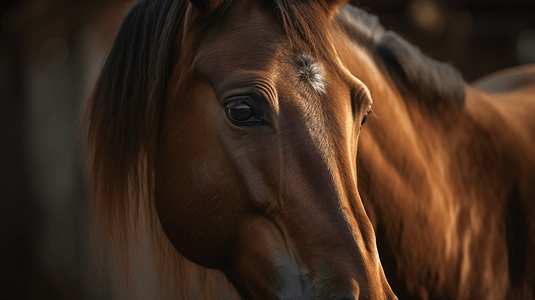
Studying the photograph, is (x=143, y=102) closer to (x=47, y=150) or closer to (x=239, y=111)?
(x=239, y=111)

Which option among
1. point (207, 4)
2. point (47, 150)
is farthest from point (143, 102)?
point (47, 150)

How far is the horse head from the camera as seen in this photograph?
0.73m

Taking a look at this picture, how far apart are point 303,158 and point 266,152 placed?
0.08m

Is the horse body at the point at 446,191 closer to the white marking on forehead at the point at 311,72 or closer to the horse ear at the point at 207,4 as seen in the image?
the white marking on forehead at the point at 311,72

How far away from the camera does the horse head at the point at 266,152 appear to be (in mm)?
727

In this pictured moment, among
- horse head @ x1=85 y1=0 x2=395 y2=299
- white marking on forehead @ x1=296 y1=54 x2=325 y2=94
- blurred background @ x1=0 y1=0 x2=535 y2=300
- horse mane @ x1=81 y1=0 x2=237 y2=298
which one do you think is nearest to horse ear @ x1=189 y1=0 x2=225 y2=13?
horse head @ x1=85 y1=0 x2=395 y2=299

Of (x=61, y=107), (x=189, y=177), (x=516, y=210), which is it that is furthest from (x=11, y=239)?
(x=516, y=210)

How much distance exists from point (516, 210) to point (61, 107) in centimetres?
373

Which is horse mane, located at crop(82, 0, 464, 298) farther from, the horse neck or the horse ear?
the horse neck

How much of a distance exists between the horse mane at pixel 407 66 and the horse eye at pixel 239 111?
66 cm

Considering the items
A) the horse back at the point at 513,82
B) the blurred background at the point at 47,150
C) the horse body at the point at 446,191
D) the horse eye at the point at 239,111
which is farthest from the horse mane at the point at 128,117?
the blurred background at the point at 47,150

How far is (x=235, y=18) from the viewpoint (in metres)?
0.91

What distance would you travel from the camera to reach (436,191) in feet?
4.07

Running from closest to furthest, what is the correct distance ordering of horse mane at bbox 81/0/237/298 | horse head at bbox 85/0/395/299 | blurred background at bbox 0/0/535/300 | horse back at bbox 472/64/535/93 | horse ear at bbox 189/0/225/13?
horse head at bbox 85/0/395/299, horse ear at bbox 189/0/225/13, horse mane at bbox 81/0/237/298, horse back at bbox 472/64/535/93, blurred background at bbox 0/0/535/300
